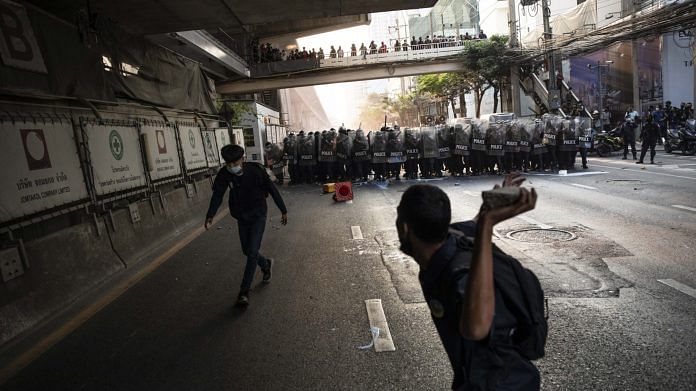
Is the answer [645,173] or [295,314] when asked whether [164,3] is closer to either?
[295,314]

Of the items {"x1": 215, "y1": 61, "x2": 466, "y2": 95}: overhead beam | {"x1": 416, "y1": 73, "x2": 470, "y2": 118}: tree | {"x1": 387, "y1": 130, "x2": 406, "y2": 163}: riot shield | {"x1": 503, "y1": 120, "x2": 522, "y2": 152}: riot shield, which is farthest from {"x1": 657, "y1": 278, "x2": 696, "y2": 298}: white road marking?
{"x1": 416, "y1": 73, "x2": 470, "y2": 118}: tree

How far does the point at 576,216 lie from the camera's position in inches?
343

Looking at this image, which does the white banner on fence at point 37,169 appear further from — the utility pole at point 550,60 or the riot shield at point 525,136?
the utility pole at point 550,60

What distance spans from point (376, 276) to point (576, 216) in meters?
4.63

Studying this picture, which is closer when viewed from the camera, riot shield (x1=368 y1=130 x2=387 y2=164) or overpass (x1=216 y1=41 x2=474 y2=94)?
riot shield (x1=368 y1=130 x2=387 y2=164)

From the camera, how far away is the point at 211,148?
13.6 meters

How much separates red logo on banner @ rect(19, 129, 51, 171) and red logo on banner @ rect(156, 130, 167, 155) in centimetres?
370

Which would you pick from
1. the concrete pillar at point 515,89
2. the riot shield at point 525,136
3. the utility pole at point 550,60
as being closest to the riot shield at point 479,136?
the riot shield at point 525,136

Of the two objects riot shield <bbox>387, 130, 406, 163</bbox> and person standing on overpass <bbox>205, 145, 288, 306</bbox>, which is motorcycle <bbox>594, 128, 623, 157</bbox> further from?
person standing on overpass <bbox>205, 145, 288, 306</bbox>

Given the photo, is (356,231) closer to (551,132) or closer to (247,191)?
(247,191)

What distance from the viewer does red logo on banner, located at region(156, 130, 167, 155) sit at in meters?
9.70

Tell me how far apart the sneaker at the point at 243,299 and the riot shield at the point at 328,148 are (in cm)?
1293

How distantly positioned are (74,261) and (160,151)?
411 centimetres

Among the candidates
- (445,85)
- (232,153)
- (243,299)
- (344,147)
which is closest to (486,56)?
(445,85)
